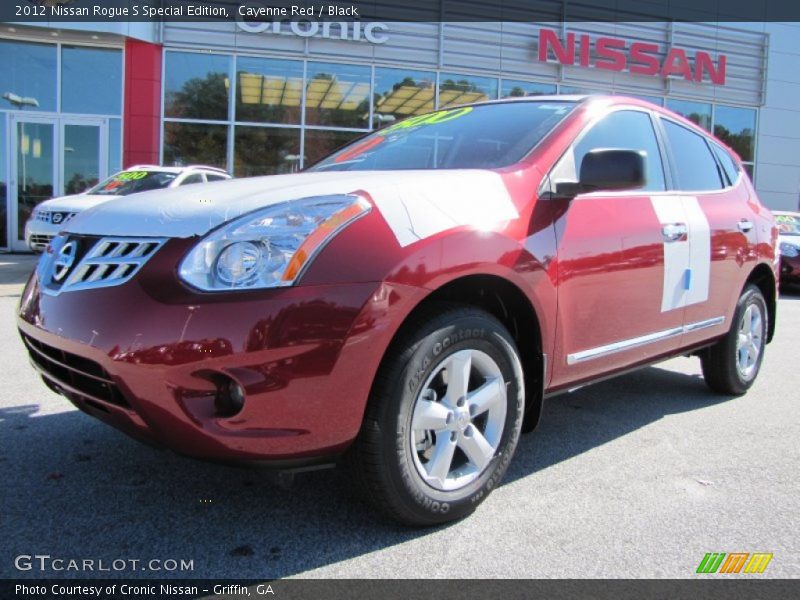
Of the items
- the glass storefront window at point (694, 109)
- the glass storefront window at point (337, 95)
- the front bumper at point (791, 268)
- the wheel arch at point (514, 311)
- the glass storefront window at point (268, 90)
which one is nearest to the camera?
the wheel arch at point (514, 311)

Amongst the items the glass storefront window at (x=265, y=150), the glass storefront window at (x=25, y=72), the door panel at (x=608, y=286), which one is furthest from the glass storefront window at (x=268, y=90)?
the door panel at (x=608, y=286)

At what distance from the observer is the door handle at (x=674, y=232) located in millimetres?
3305

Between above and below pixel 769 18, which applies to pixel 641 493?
below

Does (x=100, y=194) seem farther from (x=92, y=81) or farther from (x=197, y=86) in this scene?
(x=197, y=86)

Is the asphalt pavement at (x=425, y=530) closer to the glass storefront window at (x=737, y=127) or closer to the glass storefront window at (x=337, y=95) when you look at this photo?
the glass storefront window at (x=337, y=95)

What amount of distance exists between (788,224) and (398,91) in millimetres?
8070

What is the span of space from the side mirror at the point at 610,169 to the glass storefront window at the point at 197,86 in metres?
12.6

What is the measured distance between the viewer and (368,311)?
2080 millimetres

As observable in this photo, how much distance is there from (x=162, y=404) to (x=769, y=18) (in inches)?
800

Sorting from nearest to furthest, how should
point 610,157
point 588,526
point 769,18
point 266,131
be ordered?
point 588,526 → point 610,157 → point 266,131 → point 769,18

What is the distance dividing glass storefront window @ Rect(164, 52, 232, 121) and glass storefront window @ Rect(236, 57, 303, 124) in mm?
320

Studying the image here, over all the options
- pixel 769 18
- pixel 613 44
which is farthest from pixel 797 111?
pixel 613 44

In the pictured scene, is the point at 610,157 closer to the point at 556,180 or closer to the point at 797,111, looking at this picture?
the point at 556,180

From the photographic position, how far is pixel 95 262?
7.16 feet
